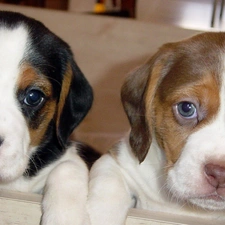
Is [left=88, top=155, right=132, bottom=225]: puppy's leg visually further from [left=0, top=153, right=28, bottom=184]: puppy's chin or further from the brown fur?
[left=0, top=153, right=28, bottom=184]: puppy's chin

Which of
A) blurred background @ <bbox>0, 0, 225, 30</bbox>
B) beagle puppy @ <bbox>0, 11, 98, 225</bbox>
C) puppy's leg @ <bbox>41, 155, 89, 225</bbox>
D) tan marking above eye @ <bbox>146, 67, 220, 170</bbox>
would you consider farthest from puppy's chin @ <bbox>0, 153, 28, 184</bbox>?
blurred background @ <bbox>0, 0, 225, 30</bbox>

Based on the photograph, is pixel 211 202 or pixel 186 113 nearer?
pixel 211 202

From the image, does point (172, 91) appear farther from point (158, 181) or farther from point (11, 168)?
point (11, 168)

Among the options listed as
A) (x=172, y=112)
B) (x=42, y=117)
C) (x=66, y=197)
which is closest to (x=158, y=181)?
(x=172, y=112)

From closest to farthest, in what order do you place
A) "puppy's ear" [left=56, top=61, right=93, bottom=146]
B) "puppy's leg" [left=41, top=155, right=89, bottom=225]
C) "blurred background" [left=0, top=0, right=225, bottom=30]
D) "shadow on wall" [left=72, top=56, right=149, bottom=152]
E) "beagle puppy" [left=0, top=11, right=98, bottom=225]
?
1. "puppy's leg" [left=41, top=155, right=89, bottom=225]
2. "beagle puppy" [left=0, top=11, right=98, bottom=225]
3. "puppy's ear" [left=56, top=61, right=93, bottom=146]
4. "shadow on wall" [left=72, top=56, right=149, bottom=152]
5. "blurred background" [left=0, top=0, right=225, bottom=30]

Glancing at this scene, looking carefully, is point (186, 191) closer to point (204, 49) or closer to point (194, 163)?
point (194, 163)

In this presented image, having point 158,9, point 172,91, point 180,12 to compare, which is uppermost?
point 172,91

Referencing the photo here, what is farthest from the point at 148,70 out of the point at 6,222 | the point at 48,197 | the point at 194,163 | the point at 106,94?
the point at 106,94

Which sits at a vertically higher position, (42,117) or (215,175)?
(215,175)
